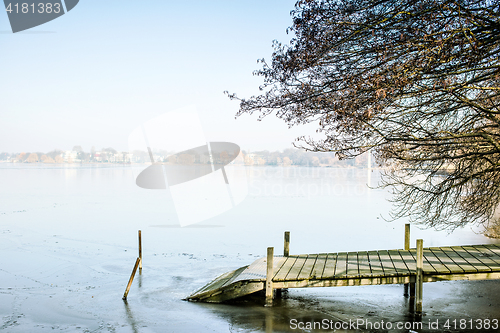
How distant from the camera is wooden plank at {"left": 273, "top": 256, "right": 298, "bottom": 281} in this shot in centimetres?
723

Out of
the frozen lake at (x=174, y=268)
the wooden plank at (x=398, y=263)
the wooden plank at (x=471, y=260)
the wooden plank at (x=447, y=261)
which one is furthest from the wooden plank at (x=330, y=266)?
the wooden plank at (x=471, y=260)

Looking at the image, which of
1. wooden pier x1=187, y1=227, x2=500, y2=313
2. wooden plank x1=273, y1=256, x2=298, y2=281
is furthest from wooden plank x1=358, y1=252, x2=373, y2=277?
wooden plank x1=273, y1=256, x2=298, y2=281

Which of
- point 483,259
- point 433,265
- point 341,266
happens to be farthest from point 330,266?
point 483,259

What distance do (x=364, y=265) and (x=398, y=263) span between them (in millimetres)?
702

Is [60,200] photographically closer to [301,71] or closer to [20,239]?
[20,239]

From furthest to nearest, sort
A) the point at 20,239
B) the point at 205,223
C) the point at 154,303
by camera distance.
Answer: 1. the point at 205,223
2. the point at 20,239
3. the point at 154,303

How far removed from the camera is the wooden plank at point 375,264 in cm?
715

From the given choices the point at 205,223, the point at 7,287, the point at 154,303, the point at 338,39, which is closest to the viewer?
the point at 338,39

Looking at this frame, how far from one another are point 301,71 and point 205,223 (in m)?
18.2

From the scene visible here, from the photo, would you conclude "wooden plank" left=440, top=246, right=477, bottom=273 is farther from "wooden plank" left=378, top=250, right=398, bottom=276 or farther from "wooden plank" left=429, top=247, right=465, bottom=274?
"wooden plank" left=378, top=250, right=398, bottom=276

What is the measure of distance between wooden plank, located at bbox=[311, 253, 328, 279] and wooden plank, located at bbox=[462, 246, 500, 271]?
281cm

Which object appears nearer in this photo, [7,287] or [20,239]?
[7,287]

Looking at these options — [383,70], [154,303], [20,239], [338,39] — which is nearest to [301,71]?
[338,39]

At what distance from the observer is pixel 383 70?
5918 millimetres
